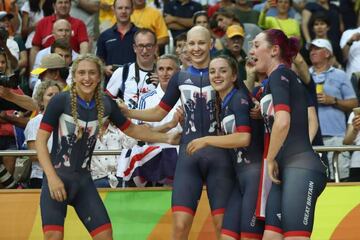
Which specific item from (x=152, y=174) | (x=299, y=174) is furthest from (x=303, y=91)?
(x=152, y=174)

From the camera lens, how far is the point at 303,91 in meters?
8.98

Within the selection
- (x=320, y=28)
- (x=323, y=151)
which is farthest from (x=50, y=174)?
(x=320, y=28)

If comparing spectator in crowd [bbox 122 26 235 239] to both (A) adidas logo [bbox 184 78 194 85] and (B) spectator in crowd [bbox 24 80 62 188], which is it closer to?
(A) adidas logo [bbox 184 78 194 85]

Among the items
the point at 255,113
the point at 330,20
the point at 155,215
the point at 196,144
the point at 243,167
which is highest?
the point at 330,20

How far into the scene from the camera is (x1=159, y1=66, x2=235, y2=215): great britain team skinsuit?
9.62m

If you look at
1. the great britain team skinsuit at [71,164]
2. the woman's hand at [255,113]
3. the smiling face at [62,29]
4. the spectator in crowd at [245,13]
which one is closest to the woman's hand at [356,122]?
the woman's hand at [255,113]

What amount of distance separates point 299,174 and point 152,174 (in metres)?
2.25

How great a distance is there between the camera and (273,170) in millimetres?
8789

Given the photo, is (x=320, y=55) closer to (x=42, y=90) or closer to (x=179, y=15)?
(x=179, y=15)

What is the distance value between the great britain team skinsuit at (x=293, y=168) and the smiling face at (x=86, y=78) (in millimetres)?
1504

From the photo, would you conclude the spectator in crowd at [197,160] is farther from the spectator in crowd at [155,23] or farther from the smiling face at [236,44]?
the spectator in crowd at [155,23]

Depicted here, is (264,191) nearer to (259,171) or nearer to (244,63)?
(259,171)

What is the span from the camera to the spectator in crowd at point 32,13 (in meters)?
14.7

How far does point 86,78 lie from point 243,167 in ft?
5.10
